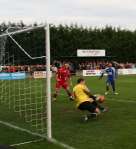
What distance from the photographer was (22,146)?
1171 cm

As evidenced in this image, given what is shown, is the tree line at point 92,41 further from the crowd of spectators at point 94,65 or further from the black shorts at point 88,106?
the black shorts at point 88,106

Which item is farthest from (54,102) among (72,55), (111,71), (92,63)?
(72,55)

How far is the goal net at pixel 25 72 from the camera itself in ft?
45.2

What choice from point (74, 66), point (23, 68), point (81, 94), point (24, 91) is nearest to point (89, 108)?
point (81, 94)

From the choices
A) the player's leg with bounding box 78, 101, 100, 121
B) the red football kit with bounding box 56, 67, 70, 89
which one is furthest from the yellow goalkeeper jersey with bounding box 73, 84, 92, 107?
the red football kit with bounding box 56, 67, 70, 89

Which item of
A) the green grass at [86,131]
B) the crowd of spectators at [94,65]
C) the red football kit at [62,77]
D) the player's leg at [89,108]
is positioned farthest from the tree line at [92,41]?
the player's leg at [89,108]

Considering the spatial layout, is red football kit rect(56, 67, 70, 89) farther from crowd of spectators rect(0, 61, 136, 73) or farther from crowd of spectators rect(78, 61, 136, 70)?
crowd of spectators rect(78, 61, 136, 70)

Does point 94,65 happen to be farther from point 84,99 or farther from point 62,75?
point 84,99

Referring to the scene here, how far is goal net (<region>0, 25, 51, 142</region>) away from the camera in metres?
13.8

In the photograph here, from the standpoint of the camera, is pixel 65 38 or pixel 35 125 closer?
pixel 35 125

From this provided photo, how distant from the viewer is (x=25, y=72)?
16.8 m

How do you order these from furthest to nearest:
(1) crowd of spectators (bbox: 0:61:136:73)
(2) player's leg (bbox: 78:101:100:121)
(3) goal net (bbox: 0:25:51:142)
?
1. (1) crowd of spectators (bbox: 0:61:136:73)
2. (2) player's leg (bbox: 78:101:100:121)
3. (3) goal net (bbox: 0:25:51:142)

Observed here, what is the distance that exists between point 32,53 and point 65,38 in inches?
2767

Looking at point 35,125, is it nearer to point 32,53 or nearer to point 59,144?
point 32,53
